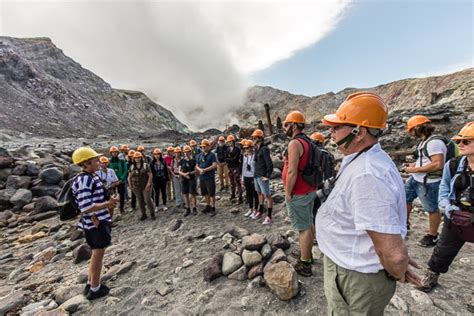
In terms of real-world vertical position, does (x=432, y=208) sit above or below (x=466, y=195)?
below

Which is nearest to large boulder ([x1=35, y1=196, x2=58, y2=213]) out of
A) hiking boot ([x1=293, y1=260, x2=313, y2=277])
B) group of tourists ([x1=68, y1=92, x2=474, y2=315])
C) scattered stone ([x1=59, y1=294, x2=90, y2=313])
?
scattered stone ([x1=59, y1=294, x2=90, y2=313])

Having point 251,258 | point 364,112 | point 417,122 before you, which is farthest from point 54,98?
point 364,112

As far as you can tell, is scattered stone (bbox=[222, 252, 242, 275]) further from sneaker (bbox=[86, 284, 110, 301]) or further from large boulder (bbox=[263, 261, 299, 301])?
sneaker (bbox=[86, 284, 110, 301])

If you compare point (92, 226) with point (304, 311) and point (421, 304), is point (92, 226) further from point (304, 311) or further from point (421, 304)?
point (421, 304)

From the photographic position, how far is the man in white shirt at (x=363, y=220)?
129 cm

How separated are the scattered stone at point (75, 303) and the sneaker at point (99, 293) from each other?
6 cm

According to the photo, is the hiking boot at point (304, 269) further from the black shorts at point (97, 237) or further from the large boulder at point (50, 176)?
the large boulder at point (50, 176)

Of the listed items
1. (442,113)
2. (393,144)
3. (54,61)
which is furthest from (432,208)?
(54,61)

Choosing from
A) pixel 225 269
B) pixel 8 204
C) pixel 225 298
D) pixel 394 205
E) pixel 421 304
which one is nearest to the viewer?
pixel 394 205

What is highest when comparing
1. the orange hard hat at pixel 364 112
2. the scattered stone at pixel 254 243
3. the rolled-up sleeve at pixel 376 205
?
the orange hard hat at pixel 364 112

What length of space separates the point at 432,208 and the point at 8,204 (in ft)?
45.3

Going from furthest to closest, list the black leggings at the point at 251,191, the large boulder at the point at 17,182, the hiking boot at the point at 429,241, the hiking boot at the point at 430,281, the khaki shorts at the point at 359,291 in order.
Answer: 1. the large boulder at the point at 17,182
2. the black leggings at the point at 251,191
3. the hiking boot at the point at 429,241
4. the hiking boot at the point at 430,281
5. the khaki shorts at the point at 359,291

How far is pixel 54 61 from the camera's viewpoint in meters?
62.5

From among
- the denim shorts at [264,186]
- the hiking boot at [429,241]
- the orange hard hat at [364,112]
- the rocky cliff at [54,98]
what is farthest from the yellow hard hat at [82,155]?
the rocky cliff at [54,98]
